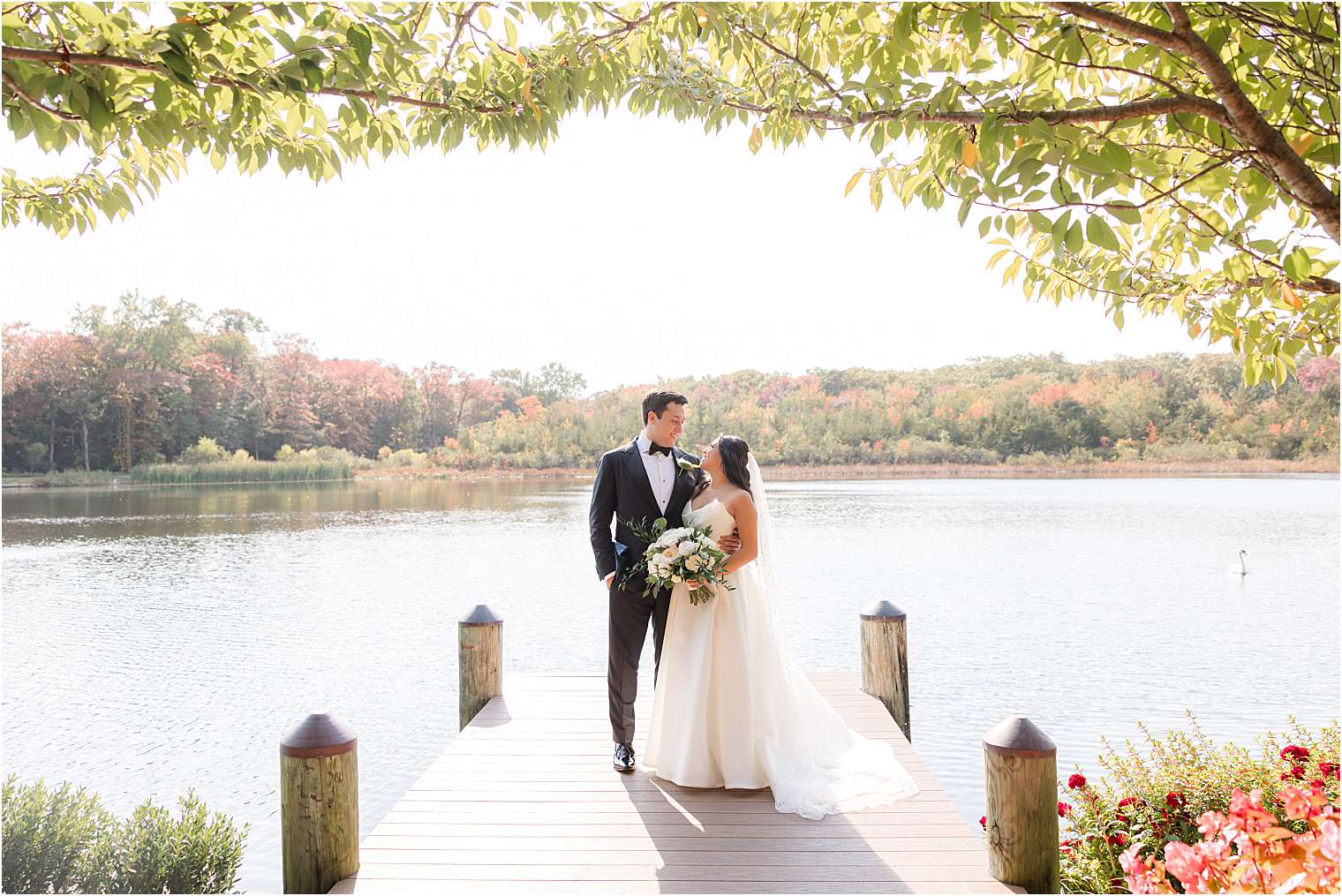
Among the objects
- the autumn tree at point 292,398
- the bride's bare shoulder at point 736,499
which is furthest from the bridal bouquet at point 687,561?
the autumn tree at point 292,398

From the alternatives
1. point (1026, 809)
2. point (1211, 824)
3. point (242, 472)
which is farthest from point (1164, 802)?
point (242, 472)

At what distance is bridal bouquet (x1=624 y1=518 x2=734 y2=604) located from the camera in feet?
12.4

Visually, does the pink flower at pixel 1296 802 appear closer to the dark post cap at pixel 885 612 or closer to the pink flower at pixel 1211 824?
the pink flower at pixel 1211 824

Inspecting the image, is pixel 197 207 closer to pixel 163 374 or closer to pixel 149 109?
pixel 163 374

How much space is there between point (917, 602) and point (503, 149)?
11.0 meters

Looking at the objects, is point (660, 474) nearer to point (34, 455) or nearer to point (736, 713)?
point (736, 713)

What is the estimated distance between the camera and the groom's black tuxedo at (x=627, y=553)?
13.5ft

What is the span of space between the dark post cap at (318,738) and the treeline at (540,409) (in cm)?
3205

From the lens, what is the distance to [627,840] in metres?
3.39

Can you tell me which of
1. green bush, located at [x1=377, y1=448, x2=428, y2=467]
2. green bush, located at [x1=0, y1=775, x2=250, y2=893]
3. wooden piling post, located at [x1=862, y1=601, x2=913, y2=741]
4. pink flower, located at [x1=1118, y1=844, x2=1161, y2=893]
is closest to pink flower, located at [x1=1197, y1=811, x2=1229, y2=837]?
pink flower, located at [x1=1118, y1=844, x2=1161, y2=893]

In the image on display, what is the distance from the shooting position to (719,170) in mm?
47031

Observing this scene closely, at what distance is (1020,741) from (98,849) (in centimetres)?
351

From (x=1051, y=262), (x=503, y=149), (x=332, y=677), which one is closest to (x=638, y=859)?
(x=1051, y=262)

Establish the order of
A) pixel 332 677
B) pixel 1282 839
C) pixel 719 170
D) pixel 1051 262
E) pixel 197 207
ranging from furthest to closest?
pixel 719 170 < pixel 197 207 < pixel 332 677 < pixel 1051 262 < pixel 1282 839
